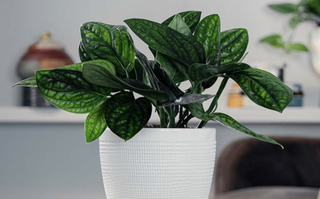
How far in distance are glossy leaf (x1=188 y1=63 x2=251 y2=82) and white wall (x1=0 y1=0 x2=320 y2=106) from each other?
5.61 ft

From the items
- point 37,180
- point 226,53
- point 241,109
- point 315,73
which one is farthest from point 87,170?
point 226,53

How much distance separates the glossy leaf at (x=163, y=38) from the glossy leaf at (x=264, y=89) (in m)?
0.08

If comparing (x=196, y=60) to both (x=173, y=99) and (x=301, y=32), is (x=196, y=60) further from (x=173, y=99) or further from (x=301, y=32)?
(x=301, y=32)

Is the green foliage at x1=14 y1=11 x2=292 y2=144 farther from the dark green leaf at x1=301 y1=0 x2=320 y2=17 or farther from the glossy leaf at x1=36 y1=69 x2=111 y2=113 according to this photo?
the dark green leaf at x1=301 y1=0 x2=320 y2=17

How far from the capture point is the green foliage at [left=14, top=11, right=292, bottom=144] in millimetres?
545

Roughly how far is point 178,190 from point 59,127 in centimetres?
171

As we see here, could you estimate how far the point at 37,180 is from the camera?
2203 millimetres

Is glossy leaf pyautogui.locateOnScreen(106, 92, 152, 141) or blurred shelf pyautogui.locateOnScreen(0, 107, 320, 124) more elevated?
glossy leaf pyautogui.locateOnScreen(106, 92, 152, 141)

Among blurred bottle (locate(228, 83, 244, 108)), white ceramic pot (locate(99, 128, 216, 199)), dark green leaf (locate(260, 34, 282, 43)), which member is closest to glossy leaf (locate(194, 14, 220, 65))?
white ceramic pot (locate(99, 128, 216, 199))

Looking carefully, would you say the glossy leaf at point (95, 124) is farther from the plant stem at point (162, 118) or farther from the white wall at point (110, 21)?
the white wall at point (110, 21)

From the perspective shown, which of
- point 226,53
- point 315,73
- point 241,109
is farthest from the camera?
point 315,73

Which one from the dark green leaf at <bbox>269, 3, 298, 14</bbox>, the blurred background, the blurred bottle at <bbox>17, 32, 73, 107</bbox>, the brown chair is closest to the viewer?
the brown chair

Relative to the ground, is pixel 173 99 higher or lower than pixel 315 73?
higher

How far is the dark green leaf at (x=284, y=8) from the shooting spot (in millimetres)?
2295
